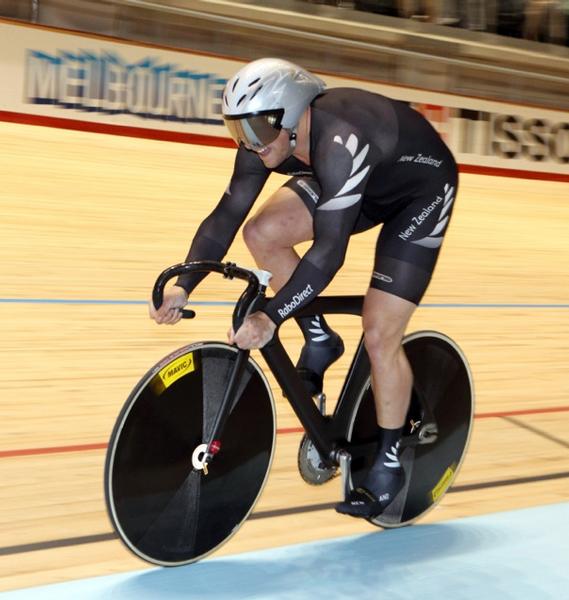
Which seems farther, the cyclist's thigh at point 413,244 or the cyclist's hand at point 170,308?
the cyclist's thigh at point 413,244

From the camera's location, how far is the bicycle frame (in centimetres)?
228

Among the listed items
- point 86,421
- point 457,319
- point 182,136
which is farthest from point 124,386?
point 182,136

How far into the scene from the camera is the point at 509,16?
1305 centimetres

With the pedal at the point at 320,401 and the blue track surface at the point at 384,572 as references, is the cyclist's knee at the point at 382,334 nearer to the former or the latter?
Answer: the pedal at the point at 320,401

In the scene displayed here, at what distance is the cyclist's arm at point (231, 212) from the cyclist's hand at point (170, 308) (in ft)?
0.36

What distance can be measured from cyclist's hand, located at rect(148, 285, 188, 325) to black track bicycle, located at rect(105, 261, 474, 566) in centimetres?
2

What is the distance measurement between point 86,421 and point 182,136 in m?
6.08

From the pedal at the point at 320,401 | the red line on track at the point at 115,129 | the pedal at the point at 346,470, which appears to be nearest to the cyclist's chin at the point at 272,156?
the pedal at the point at 320,401

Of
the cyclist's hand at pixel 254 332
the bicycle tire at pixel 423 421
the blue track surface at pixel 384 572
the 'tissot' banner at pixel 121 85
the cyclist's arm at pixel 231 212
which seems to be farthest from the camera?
the 'tissot' banner at pixel 121 85

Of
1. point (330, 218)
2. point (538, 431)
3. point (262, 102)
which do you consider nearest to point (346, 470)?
point (330, 218)

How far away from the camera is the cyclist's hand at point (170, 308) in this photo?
7.73 feet

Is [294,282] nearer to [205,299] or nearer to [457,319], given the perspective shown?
[205,299]

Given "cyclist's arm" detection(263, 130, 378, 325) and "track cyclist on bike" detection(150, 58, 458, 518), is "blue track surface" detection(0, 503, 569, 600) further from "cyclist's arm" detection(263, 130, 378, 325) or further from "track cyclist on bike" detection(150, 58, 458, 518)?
"cyclist's arm" detection(263, 130, 378, 325)

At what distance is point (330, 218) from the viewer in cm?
230
